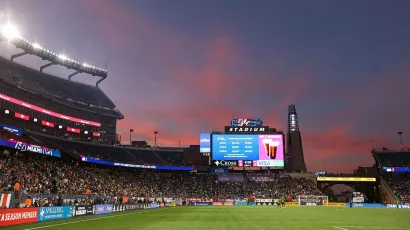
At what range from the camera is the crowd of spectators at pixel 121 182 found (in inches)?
1950

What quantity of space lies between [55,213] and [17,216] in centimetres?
538

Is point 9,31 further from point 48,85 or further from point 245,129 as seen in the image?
point 245,129

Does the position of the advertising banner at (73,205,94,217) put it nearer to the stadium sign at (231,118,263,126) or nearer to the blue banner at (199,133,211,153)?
the blue banner at (199,133,211,153)

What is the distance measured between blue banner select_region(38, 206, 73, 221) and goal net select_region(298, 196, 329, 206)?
194ft

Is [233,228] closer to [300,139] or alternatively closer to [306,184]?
[306,184]

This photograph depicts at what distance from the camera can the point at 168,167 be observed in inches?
3477

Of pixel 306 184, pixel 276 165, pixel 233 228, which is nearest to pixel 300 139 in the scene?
pixel 306 184

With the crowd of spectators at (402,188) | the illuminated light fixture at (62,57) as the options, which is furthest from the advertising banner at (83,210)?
the crowd of spectators at (402,188)

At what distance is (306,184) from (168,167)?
1485 inches

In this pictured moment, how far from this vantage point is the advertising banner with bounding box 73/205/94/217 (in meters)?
32.0

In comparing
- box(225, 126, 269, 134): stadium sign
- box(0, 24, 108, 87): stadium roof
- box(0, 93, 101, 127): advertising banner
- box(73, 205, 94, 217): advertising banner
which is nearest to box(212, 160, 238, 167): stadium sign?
box(225, 126, 269, 134): stadium sign

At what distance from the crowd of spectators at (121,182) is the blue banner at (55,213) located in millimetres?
13957

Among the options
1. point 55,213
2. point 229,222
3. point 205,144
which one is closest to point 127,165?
point 205,144

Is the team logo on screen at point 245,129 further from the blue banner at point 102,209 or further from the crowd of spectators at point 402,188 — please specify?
the blue banner at point 102,209
